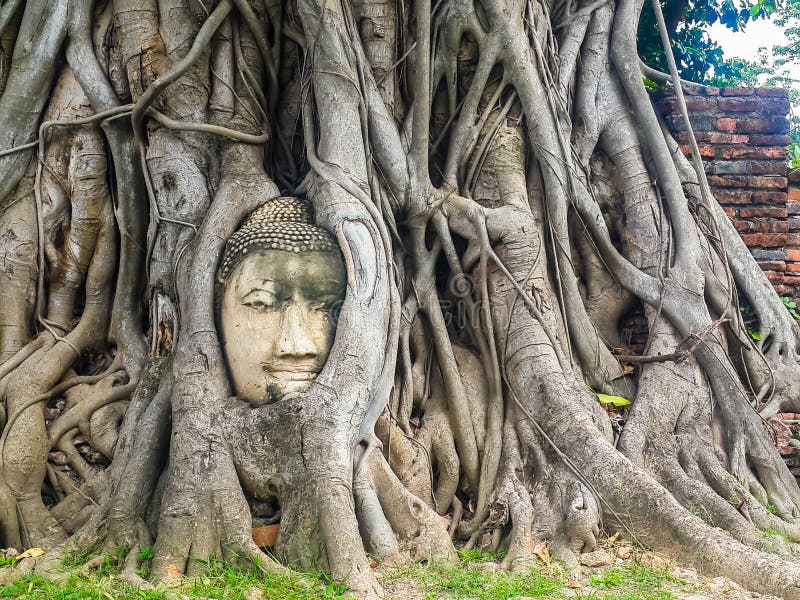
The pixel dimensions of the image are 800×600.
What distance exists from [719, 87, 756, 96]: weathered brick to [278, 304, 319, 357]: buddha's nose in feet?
11.5

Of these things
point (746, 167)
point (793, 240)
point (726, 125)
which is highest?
point (726, 125)

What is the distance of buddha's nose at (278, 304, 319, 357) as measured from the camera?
3.10 metres

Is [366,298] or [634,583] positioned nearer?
[634,583]

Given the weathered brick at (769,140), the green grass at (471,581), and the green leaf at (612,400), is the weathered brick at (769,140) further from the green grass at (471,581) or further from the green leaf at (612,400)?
the green grass at (471,581)

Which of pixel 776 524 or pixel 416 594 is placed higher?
pixel 776 524

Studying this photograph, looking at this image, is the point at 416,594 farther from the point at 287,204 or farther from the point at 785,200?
the point at 785,200

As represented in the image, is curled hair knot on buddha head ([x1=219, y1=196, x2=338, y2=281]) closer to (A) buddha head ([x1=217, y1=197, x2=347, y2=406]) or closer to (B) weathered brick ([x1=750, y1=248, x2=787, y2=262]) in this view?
(A) buddha head ([x1=217, y1=197, x2=347, y2=406])

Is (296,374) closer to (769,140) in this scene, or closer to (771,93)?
(769,140)

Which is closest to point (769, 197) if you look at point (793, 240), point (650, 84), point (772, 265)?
point (793, 240)

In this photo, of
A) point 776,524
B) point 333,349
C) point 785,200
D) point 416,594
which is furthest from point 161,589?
point 785,200

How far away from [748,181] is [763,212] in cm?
22

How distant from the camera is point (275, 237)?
130 inches

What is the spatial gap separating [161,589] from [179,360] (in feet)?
3.14

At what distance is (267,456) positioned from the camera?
299 centimetres
